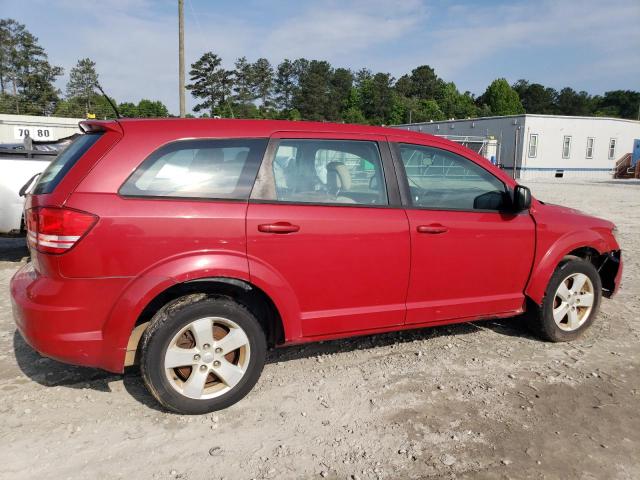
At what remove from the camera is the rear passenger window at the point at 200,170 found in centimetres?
288

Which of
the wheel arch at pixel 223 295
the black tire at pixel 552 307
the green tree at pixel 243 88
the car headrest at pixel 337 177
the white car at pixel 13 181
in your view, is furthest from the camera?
the green tree at pixel 243 88

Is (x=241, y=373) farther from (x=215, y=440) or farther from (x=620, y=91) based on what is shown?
(x=620, y=91)

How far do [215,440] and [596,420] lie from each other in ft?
7.71

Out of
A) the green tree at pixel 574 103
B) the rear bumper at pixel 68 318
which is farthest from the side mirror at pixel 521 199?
the green tree at pixel 574 103

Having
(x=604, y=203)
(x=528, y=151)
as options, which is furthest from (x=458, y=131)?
(x=604, y=203)

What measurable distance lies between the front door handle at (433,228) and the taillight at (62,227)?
2098mm

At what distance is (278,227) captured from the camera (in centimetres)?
307

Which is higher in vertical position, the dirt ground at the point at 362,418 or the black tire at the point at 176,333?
the black tire at the point at 176,333

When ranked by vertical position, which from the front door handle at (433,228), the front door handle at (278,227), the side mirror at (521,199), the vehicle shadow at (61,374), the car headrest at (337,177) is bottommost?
the vehicle shadow at (61,374)

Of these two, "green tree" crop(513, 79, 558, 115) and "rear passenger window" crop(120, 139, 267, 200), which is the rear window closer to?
"rear passenger window" crop(120, 139, 267, 200)

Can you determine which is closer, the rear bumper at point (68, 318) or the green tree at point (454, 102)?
the rear bumper at point (68, 318)

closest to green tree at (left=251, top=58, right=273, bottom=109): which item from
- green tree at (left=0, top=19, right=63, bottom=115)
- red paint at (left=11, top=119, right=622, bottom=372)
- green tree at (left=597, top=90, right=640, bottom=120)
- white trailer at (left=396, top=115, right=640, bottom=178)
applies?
green tree at (left=0, top=19, right=63, bottom=115)

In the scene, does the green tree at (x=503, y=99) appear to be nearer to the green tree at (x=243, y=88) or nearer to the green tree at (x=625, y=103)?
the green tree at (x=625, y=103)

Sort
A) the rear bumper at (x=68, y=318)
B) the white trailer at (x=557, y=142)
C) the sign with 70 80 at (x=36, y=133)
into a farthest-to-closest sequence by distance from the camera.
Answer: the white trailer at (x=557, y=142)
the sign with 70 80 at (x=36, y=133)
the rear bumper at (x=68, y=318)
